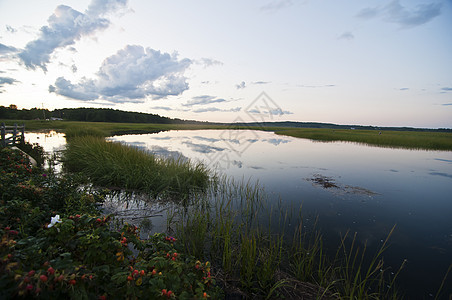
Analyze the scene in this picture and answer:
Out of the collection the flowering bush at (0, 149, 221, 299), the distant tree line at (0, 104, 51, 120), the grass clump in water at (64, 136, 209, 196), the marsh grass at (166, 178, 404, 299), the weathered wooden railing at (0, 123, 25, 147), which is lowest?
the marsh grass at (166, 178, 404, 299)

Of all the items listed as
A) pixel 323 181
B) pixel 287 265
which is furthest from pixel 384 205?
pixel 287 265

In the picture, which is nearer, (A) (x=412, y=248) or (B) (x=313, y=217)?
(A) (x=412, y=248)

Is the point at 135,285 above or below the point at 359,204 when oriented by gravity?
above

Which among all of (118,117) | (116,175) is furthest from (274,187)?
(118,117)

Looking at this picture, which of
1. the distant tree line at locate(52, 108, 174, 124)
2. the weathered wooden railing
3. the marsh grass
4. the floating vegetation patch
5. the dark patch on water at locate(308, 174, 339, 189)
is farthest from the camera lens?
the distant tree line at locate(52, 108, 174, 124)

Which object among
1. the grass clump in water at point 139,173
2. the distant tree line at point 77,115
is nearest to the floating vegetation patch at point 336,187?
the grass clump in water at point 139,173

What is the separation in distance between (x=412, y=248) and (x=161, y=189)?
8.63m

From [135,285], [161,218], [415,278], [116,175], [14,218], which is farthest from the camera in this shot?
[116,175]

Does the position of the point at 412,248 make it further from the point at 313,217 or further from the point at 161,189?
the point at 161,189

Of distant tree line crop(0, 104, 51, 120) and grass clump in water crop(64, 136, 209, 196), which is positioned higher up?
distant tree line crop(0, 104, 51, 120)

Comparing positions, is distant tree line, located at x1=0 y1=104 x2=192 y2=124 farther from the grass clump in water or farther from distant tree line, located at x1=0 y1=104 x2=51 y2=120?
the grass clump in water

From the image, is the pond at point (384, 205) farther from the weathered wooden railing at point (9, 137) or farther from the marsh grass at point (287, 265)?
the weathered wooden railing at point (9, 137)

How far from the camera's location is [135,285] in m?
2.19

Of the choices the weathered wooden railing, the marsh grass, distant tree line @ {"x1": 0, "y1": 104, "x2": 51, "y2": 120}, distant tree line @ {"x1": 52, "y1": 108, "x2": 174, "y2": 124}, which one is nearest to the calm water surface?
the marsh grass
